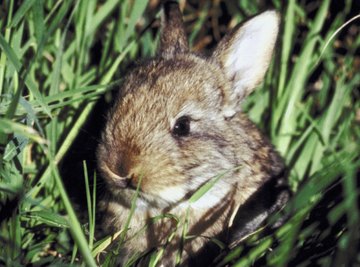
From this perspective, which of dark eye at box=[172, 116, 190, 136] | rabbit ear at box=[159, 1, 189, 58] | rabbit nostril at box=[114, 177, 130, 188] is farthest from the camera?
rabbit ear at box=[159, 1, 189, 58]

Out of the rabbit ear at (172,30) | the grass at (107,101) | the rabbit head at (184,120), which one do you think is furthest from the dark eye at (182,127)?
the rabbit ear at (172,30)

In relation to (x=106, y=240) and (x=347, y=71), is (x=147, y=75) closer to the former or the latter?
(x=106, y=240)

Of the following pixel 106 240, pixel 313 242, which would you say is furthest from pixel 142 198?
pixel 313 242

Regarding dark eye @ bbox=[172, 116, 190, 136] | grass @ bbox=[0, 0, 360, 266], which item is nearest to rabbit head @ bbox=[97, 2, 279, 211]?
dark eye @ bbox=[172, 116, 190, 136]

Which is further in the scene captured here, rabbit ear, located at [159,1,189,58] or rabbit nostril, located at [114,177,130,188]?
rabbit ear, located at [159,1,189,58]

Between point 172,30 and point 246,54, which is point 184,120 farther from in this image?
point 172,30

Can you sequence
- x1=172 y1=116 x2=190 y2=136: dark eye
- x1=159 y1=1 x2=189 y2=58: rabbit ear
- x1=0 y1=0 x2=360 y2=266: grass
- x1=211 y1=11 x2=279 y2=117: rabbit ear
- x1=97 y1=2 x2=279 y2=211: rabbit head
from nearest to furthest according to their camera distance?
x1=0 y1=0 x2=360 y2=266: grass
x1=97 y1=2 x2=279 y2=211: rabbit head
x1=172 y1=116 x2=190 y2=136: dark eye
x1=211 y1=11 x2=279 y2=117: rabbit ear
x1=159 y1=1 x2=189 y2=58: rabbit ear

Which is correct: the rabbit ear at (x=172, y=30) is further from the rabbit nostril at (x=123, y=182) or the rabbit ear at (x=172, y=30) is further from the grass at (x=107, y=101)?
the rabbit nostril at (x=123, y=182)

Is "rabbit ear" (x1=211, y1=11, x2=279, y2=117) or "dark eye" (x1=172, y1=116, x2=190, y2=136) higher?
"rabbit ear" (x1=211, y1=11, x2=279, y2=117)

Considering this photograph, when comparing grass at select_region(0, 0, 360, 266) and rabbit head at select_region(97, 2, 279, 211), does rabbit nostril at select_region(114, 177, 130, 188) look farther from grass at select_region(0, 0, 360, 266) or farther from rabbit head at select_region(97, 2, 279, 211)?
grass at select_region(0, 0, 360, 266)
